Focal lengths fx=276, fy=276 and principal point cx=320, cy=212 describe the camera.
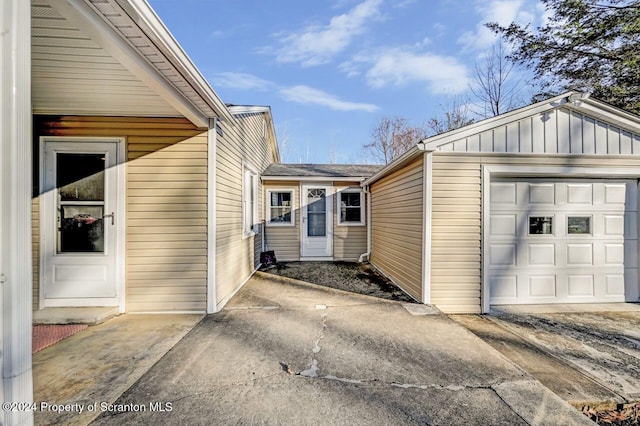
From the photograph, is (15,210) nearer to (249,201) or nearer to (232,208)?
(232,208)

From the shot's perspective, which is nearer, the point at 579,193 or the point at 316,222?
the point at 579,193

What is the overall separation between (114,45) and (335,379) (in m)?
3.14

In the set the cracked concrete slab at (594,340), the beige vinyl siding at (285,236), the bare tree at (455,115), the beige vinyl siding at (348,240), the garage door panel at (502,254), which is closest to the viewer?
the cracked concrete slab at (594,340)

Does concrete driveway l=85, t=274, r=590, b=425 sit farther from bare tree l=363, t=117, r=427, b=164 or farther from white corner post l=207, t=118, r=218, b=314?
bare tree l=363, t=117, r=427, b=164

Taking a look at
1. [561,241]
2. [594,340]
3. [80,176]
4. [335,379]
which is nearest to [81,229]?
[80,176]

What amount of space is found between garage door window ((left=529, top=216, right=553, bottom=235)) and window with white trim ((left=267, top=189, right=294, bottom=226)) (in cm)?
575

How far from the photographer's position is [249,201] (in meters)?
6.65

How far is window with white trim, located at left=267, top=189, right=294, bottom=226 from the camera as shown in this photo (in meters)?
8.34

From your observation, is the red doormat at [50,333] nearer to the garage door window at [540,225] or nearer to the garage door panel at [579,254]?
the garage door window at [540,225]

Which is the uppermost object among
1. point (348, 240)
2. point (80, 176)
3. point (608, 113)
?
point (608, 113)

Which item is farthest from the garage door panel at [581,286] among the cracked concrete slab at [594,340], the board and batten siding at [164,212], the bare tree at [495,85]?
the bare tree at [495,85]

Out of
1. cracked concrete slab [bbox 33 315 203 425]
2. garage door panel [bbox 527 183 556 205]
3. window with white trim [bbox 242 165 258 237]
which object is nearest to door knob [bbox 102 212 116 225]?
cracked concrete slab [bbox 33 315 203 425]

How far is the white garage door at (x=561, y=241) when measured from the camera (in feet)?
14.6

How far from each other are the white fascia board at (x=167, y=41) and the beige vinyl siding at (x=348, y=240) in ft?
18.4
